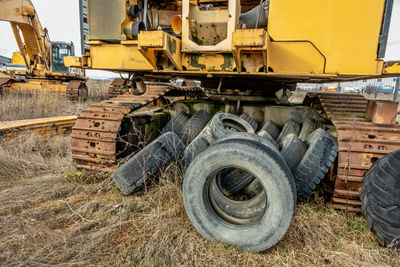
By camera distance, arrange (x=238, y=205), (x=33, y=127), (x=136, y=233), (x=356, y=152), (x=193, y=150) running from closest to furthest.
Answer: (x=136, y=233), (x=238, y=205), (x=356, y=152), (x=193, y=150), (x=33, y=127)

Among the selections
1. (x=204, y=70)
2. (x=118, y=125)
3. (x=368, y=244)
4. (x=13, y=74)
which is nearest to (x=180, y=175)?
(x=118, y=125)

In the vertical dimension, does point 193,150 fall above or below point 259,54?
below

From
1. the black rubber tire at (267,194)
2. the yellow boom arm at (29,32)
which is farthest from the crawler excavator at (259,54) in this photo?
the yellow boom arm at (29,32)

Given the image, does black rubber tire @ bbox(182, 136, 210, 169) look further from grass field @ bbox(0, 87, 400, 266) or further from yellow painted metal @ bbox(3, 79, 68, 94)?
yellow painted metal @ bbox(3, 79, 68, 94)

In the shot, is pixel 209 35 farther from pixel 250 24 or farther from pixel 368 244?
pixel 368 244

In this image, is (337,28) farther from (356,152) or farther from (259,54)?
(356,152)

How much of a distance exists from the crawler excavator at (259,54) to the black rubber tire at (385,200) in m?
0.40

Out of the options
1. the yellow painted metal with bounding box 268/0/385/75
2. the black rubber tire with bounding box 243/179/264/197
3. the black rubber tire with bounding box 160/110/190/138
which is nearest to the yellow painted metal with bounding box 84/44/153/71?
the black rubber tire with bounding box 160/110/190/138

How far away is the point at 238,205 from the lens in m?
2.38

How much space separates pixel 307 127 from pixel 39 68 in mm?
12989

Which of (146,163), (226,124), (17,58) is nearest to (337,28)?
(226,124)

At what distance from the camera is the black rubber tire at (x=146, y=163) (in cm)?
→ 279

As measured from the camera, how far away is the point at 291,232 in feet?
7.36

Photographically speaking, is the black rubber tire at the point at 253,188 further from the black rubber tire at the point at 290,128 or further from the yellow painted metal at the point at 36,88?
the yellow painted metal at the point at 36,88
